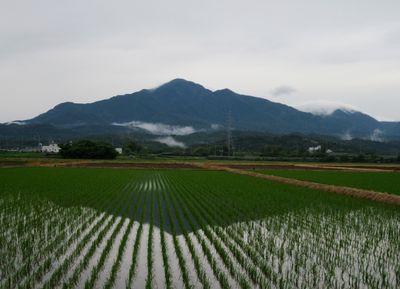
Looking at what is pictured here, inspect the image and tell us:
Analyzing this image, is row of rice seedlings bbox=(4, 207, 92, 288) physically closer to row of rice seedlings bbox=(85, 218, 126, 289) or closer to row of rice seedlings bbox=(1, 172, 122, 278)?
row of rice seedlings bbox=(1, 172, 122, 278)

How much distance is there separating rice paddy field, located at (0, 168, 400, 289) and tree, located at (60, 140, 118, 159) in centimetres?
6615

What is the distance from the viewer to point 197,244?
1042cm

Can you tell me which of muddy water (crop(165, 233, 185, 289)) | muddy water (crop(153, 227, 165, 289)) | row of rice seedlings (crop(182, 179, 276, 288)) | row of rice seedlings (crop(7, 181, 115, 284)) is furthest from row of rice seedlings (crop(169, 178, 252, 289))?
row of rice seedlings (crop(7, 181, 115, 284))

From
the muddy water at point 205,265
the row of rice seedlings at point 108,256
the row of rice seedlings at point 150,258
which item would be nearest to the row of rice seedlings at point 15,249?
the row of rice seedlings at point 108,256

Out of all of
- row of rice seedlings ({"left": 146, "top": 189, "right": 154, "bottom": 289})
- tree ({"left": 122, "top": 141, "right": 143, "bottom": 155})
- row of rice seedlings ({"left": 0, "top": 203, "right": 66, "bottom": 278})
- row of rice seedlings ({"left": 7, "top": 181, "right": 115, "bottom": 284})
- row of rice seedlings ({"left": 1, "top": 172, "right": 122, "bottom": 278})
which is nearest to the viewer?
row of rice seedlings ({"left": 146, "top": 189, "right": 154, "bottom": 289})

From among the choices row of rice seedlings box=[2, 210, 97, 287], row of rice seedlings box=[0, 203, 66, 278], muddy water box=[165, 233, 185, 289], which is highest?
row of rice seedlings box=[0, 203, 66, 278]

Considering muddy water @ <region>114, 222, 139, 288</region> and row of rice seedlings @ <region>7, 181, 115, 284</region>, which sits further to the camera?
row of rice seedlings @ <region>7, 181, 115, 284</region>

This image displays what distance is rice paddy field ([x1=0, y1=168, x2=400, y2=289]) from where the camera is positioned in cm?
755

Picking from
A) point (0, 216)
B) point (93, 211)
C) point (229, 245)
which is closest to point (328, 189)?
point (93, 211)

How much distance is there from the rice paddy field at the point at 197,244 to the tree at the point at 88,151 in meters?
66.1

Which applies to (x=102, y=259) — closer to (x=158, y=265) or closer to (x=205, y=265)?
(x=158, y=265)

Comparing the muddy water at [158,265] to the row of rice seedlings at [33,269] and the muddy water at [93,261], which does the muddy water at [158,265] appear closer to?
the muddy water at [93,261]

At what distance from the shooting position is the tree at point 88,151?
83438 millimetres

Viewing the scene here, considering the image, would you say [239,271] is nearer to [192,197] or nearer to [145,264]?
[145,264]
